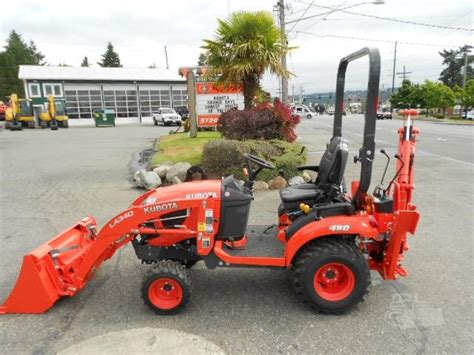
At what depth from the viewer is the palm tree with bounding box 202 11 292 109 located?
10750 mm

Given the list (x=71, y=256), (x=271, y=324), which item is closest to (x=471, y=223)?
(x=271, y=324)

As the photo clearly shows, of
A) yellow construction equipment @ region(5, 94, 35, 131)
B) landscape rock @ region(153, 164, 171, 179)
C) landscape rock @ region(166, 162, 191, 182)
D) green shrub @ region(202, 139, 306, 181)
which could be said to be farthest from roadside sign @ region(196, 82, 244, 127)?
yellow construction equipment @ region(5, 94, 35, 131)

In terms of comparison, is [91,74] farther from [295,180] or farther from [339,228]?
[339,228]

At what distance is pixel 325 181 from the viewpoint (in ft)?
11.6

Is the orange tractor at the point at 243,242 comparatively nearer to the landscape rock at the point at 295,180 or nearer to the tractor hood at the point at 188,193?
the tractor hood at the point at 188,193

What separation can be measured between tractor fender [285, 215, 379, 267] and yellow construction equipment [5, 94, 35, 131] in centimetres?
2903

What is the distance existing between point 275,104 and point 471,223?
6.07 metres

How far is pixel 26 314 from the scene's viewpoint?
126 inches

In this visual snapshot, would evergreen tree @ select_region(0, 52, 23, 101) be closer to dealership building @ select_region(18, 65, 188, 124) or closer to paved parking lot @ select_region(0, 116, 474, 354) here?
dealership building @ select_region(18, 65, 188, 124)

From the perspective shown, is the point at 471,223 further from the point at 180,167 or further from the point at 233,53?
the point at 233,53

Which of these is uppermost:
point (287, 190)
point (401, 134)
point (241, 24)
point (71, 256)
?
point (241, 24)

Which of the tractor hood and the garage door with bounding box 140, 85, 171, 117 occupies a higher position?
the garage door with bounding box 140, 85, 171, 117

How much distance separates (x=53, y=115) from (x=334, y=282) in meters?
28.9

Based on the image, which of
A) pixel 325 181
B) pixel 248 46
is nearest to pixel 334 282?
pixel 325 181
